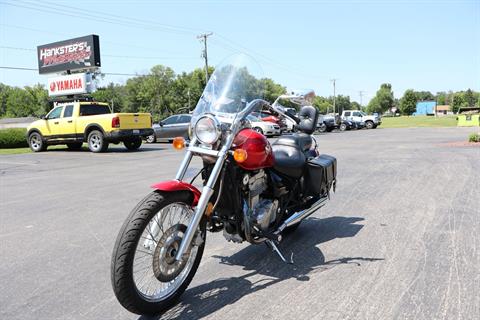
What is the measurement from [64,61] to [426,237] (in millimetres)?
30381

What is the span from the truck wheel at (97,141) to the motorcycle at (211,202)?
13139 mm

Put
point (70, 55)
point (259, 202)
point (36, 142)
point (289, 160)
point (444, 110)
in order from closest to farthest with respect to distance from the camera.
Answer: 1. point (259, 202)
2. point (289, 160)
3. point (36, 142)
4. point (70, 55)
5. point (444, 110)

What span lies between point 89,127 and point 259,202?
1400cm

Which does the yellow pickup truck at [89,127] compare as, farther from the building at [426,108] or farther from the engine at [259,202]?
the building at [426,108]

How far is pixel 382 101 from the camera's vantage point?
481ft

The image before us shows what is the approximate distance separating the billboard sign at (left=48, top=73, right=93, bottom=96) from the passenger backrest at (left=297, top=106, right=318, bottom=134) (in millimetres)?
25410

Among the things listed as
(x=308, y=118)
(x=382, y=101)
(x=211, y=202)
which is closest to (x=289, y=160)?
(x=308, y=118)

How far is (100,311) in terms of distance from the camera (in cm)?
313

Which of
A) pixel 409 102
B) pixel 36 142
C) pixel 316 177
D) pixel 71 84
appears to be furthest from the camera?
pixel 409 102

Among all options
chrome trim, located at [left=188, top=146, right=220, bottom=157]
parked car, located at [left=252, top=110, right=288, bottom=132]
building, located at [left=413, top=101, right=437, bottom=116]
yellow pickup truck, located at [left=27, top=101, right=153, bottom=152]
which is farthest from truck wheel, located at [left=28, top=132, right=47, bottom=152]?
building, located at [left=413, top=101, right=437, bottom=116]

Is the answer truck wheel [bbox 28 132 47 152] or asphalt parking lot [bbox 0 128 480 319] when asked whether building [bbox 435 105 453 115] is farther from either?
asphalt parking lot [bbox 0 128 480 319]

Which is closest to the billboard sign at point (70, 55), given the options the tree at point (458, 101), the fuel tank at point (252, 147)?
the fuel tank at point (252, 147)

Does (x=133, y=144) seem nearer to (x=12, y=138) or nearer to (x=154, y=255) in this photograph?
(x=12, y=138)

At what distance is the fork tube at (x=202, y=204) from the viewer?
10.3 feet
